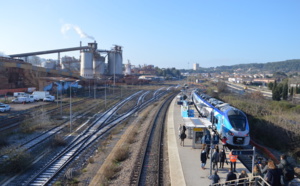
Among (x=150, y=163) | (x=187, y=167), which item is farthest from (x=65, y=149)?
(x=187, y=167)

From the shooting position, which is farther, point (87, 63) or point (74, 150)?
point (87, 63)

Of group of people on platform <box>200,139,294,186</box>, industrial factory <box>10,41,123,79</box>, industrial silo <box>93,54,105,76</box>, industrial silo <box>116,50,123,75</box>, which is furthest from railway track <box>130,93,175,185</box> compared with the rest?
industrial silo <box>116,50,123,75</box>

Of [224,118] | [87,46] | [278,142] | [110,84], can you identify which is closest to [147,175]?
[224,118]

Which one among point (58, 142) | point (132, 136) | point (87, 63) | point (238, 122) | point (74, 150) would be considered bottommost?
point (74, 150)

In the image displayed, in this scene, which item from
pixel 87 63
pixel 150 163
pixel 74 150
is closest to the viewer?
pixel 150 163

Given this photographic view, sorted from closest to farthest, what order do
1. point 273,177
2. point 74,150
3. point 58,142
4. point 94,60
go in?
point 273,177 < point 74,150 < point 58,142 < point 94,60

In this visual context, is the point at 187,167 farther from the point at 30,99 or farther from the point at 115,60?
the point at 115,60

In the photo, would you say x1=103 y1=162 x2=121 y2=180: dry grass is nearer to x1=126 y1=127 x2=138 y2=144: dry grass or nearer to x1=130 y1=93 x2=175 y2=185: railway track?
x1=130 y1=93 x2=175 y2=185: railway track

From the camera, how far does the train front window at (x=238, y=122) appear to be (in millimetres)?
17094

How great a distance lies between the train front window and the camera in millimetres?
17094

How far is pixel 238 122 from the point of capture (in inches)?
683

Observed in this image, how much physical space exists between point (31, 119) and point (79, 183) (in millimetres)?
15954

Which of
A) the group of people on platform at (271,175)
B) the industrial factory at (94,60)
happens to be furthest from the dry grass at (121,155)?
the industrial factory at (94,60)

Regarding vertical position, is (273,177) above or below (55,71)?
below
